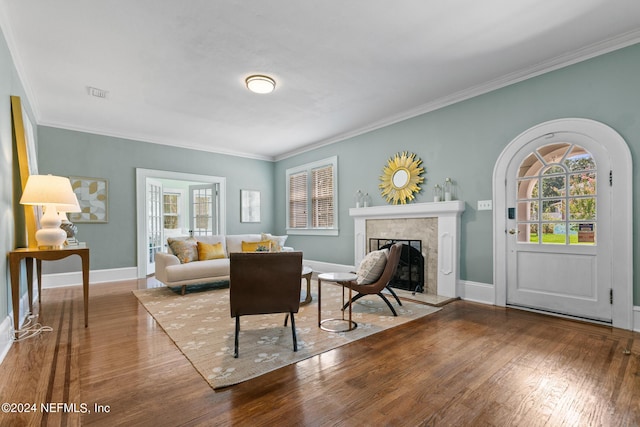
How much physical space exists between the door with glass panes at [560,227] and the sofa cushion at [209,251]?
4.08 m

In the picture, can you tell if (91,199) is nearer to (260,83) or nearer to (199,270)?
(199,270)

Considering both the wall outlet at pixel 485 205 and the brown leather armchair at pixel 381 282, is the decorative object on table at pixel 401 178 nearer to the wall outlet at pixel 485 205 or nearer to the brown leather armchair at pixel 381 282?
the wall outlet at pixel 485 205

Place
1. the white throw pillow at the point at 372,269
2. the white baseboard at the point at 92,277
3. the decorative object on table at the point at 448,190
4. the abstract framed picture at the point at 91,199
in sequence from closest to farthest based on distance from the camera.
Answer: the white throw pillow at the point at 372,269 → the decorative object on table at the point at 448,190 → the white baseboard at the point at 92,277 → the abstract framed picture at the point at 91,199

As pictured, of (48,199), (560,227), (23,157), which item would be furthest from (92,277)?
(560,227)

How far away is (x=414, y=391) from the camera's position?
1837mm

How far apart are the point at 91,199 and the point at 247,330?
423 cm

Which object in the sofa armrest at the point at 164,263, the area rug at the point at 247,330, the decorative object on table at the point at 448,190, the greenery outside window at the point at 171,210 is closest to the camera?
the area rug at the point at 247,330

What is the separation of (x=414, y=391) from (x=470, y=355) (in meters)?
0.76

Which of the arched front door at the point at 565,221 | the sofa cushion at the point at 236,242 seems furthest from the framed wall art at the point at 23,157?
the arched front door at the point at 565,221

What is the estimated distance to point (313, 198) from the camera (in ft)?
21.6

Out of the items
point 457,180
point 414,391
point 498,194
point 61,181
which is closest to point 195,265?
point 61,181

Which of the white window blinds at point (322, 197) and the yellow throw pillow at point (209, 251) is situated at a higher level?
the white window blinds at point (322, 197)

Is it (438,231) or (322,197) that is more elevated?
(322,197)

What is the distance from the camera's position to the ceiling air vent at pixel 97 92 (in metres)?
3.82
